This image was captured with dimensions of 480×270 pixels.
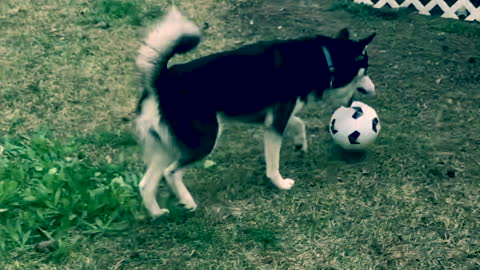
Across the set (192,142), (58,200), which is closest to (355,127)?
(192,142)

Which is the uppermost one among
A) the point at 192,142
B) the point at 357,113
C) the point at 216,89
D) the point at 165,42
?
the point at 165,42

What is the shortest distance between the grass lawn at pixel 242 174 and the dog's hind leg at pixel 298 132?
0.29 feet

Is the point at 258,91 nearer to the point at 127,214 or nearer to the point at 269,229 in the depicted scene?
the point at 269,229

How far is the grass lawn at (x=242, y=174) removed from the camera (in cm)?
363

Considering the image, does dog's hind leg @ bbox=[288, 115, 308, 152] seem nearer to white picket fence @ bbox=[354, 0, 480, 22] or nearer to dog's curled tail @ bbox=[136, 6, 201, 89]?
dog's curled tail @ bbox=[136, 6, 201, 89]

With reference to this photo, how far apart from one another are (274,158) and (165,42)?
1341 mm

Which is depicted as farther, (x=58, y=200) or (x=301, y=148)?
(x=301, y=148)

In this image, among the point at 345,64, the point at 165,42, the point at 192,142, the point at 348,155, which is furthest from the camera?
the point at 348,155

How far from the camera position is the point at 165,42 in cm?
348

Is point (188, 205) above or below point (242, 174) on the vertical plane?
above

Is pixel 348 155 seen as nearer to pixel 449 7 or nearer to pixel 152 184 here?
pixel 152 184

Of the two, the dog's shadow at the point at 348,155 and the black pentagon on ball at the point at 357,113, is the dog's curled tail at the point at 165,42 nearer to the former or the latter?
the black pentagon on ball at the point at 357,113

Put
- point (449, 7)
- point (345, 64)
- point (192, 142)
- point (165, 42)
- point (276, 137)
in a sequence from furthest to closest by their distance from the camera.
→ point (449, 7) < point (345, 64) < point (276, 137) < point (192, 142) < point (165, 42)

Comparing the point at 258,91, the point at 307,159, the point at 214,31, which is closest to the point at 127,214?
the point at 258,91
